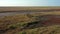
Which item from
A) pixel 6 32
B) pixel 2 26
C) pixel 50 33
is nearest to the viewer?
pixel 50 33

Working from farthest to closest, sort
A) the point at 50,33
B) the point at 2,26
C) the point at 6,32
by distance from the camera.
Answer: the point at 2,26 < the point at 6,32 < the point at 50,33

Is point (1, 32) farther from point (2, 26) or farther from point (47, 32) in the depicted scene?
point (47, 32)

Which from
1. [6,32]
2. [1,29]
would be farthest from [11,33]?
[1,29]

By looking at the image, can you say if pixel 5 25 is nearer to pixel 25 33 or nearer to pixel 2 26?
pixel 2 26

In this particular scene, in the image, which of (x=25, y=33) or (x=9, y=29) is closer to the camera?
(x=25, y=33)

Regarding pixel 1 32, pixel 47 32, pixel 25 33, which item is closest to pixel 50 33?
pixel 47 32

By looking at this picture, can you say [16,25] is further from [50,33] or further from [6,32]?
[50,33]

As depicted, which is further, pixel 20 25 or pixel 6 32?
pixel 20 25

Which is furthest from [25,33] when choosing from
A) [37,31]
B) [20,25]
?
[20,25]
